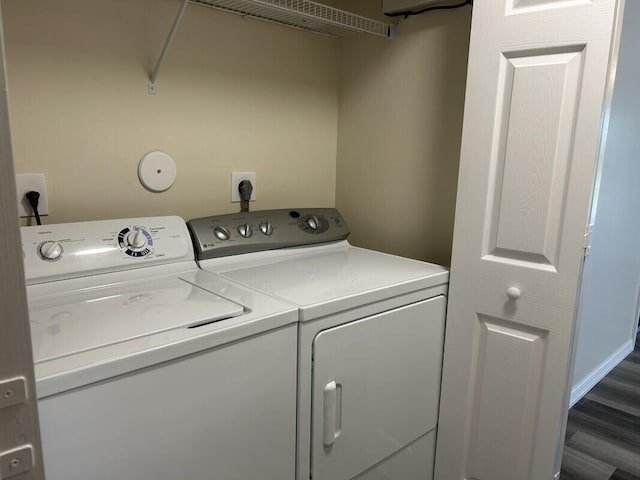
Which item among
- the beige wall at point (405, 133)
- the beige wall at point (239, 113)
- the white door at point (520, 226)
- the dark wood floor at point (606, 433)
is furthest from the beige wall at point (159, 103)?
the dark wood floor at point (606, 433)

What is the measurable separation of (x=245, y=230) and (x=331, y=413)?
698 millimetres

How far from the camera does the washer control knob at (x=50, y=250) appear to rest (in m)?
1.22

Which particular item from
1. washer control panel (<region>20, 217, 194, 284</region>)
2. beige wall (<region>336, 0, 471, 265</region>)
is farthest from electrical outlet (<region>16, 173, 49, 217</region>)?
beige wall (<region>336, 0, 471, 265</region>)

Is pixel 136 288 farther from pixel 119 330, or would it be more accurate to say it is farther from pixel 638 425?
pixel 638 425

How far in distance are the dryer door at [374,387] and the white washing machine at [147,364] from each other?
0.11 meters

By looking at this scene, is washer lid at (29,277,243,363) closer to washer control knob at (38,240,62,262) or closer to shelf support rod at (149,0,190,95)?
washer control knob at (38,240,62,262)

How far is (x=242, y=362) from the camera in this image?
3.45ft

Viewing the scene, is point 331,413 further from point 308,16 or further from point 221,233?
point 308,16

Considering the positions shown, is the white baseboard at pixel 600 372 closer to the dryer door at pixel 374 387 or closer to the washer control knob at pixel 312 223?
the dryer door at pixel 374 387

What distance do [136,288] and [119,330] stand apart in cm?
33

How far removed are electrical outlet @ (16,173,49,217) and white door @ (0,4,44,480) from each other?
92 cm

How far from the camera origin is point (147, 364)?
90 centimetres

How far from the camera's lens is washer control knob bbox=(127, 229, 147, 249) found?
137 centimetres

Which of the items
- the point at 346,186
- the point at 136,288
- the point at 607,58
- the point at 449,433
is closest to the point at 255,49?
the point at 346,186
